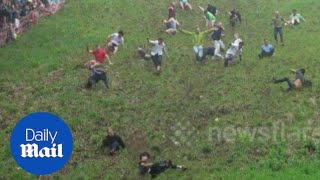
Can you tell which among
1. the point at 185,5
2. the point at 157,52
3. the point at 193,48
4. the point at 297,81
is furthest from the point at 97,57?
the point at 185,5

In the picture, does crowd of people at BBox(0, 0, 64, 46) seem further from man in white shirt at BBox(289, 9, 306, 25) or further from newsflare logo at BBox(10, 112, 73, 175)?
newsflare logo at BBox(10, 112, 73, 175)

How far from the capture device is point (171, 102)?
24.0 m

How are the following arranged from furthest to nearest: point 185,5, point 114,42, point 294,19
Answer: point 185,5 < point 294,19 < point 114,42

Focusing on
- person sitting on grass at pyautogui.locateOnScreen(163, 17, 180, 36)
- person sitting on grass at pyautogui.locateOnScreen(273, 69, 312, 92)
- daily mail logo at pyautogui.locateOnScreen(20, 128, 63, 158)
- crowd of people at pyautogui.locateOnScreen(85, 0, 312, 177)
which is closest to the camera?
daily mail logo at pyautogui.locateOnScreen(20, 128, 63, 158)

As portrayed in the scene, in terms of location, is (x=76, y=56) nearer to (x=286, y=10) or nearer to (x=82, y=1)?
(x=82, y=1)

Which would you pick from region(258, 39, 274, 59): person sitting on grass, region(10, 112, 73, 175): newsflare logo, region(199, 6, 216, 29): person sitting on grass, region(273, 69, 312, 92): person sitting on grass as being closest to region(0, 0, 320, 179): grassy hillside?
region(273, 69, 312, 92): person sitting on grass

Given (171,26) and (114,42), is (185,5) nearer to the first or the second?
(171,26)

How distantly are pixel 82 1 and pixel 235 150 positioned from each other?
2379cm

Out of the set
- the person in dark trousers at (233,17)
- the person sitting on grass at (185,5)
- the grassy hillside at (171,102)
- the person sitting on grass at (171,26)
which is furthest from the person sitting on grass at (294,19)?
the person sitting on grass at (171,26)

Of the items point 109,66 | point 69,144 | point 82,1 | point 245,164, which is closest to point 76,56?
point 109,66

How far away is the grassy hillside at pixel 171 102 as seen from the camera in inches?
730

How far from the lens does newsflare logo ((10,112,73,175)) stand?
9.48 metres

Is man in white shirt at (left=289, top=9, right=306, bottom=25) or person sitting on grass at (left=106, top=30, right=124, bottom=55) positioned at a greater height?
man in white shirt at (left=289, top=9, right=306, bottom=25)

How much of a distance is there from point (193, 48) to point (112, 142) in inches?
479
